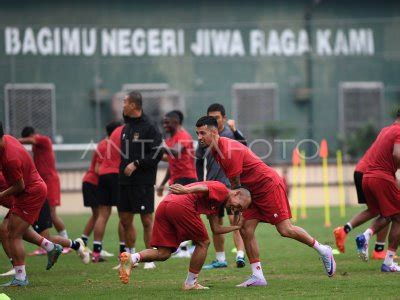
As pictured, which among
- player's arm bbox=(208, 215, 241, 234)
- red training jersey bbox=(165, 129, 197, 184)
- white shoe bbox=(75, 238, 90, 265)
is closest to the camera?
player's arm bbox=(208, 215, 241, 234)

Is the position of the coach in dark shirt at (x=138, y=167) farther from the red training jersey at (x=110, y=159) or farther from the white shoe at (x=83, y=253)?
the red training jersey at (x=110, y=159)

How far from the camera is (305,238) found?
37.2 ft

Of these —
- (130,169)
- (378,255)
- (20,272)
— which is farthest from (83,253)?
(378,255)

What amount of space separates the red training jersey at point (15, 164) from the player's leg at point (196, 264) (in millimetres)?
2186

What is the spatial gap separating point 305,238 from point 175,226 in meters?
1.58

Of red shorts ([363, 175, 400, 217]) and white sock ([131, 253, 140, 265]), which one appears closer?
white sock ([131, 253, 140, 265])

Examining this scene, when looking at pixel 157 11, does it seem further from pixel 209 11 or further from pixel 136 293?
pixel 136 293

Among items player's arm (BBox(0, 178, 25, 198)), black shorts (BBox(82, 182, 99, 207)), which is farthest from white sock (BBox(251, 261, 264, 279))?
black shorts (BBox(82, 182, 99, 207))

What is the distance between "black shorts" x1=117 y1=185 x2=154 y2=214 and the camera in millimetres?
13633

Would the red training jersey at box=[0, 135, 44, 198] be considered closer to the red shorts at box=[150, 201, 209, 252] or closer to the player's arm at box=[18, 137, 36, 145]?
the red shorts at box=[150, 201, 209, 252]

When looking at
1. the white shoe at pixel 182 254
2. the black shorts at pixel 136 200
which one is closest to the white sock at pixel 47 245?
the black shorts at pixel 136 200

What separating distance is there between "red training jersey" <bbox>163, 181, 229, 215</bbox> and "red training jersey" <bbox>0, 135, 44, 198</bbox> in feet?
5.88

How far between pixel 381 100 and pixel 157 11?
7497 millimetres

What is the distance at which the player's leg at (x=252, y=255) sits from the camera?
444 inches
